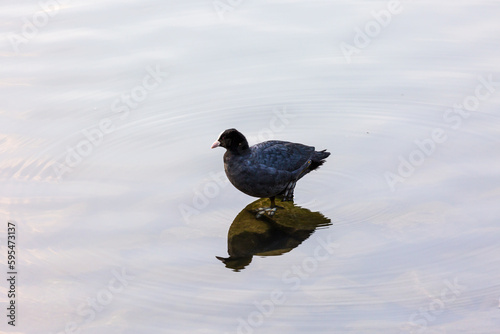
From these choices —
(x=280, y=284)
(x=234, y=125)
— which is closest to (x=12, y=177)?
(x=234, y=125)

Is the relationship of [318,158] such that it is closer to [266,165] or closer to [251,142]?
[266,165]

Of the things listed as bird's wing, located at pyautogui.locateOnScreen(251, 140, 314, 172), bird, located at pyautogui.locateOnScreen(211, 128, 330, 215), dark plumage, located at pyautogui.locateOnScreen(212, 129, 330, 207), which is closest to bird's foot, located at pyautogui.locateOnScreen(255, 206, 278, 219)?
bird, located at pyautogui.locateOnScreen(211, 128, 330, 215)

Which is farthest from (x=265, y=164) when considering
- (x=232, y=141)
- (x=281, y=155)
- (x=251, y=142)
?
(x=251, y=142)

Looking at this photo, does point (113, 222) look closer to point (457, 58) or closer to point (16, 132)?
point (16, 132)

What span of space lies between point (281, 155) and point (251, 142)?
1.13 metres

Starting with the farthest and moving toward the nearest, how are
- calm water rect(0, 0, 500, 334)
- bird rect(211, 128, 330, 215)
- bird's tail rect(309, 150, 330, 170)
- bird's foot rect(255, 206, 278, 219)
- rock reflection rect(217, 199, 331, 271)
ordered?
bird's tail rect(309, 150, 330, 170) → bird's foot rect(255, 206, 278, 219) → bird rect(211, 128, 330, 215) → rock reflection rect(217, 199, 331, 271) → calm water rect(0, 0, 500, 334)

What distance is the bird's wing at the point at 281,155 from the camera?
30.1ft

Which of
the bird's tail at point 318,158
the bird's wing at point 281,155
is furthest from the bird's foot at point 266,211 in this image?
the bird's tail at point 318,158

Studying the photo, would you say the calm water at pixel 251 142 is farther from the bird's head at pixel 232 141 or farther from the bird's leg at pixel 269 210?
the bird's head at pixel 232 141

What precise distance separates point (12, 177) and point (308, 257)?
416 cm

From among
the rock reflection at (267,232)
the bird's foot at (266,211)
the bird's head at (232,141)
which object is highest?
the bird's head at (232,141)

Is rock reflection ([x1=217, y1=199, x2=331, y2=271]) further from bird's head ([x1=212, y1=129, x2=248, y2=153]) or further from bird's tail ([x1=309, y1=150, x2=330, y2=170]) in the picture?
bird's head ([x1=212, y1=129, x2=248, y2=153])

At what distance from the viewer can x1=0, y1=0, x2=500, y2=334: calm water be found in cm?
732

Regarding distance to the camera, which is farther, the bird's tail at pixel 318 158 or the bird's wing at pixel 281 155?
the bird's tail at pixel 318 158
